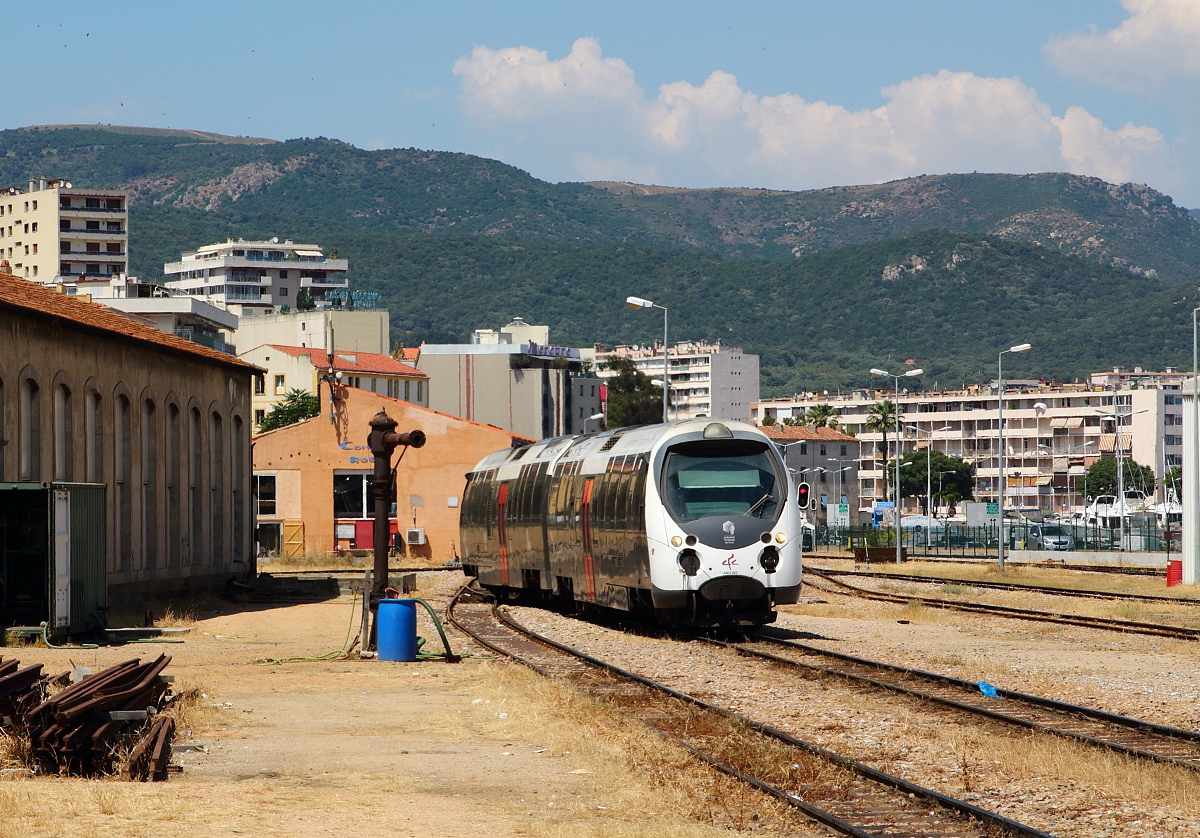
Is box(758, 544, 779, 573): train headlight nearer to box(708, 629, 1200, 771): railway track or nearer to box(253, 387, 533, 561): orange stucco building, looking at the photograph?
box(708, 629, 1200, 771): railway track

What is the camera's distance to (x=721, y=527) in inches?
1008

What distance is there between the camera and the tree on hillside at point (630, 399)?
178 metres

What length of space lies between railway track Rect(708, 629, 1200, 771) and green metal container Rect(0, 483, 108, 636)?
10.6 meters

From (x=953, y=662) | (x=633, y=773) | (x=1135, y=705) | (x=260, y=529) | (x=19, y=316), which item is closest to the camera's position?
(x=633, y=773)

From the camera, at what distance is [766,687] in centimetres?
1980

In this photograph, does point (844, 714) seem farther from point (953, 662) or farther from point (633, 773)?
point (953, 662)

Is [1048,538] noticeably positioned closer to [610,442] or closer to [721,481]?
[610,442]

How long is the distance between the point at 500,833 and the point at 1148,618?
27024 mm

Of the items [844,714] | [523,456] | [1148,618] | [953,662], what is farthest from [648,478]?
[1148,618]

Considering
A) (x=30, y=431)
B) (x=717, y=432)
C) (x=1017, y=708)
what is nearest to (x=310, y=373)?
(x=30, y=431)

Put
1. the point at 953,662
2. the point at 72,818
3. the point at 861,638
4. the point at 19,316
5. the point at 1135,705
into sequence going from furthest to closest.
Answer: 1. the point at 19,316
2. the point at 861,638
3. the point at 953,662
4. the point at 1135,705
5. the point at 72,818

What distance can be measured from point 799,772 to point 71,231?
19376 centimetres

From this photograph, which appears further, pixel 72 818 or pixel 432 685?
pixel 432 685

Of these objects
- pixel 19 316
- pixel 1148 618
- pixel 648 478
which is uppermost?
pixel 19 316
